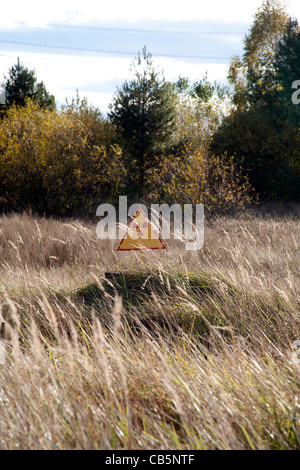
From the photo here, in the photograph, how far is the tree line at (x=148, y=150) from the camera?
50.9ft

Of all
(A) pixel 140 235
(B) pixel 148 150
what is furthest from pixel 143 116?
(A) pixel 140 235

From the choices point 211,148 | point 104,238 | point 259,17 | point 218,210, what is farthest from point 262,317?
point 259,17

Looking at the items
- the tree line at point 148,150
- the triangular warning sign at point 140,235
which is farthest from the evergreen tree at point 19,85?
the triangular warning sign at point 140,235

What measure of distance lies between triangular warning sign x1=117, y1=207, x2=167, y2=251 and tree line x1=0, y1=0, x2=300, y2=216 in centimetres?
760

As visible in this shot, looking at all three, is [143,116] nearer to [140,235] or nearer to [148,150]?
[148,150]

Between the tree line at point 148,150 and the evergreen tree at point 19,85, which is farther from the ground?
the evergreen tree at point 19,85

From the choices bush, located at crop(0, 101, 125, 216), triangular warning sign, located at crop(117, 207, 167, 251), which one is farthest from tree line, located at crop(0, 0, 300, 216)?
triangular warning sign, located at crop(117, 207, 167, 251)

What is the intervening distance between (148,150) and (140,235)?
14.4m

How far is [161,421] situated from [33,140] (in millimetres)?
15097

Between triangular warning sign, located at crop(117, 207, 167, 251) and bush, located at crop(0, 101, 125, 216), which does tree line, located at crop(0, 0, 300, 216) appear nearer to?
bush, located at crop(0, 101, 125, 216)

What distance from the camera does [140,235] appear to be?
227 inches

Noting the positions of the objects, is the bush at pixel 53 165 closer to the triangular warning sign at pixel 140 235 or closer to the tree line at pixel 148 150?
the tree line at pixel 148 150

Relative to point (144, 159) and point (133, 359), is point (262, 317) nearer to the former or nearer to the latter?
point (133, 359)

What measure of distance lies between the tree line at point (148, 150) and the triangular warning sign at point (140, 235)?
760 centimetres
